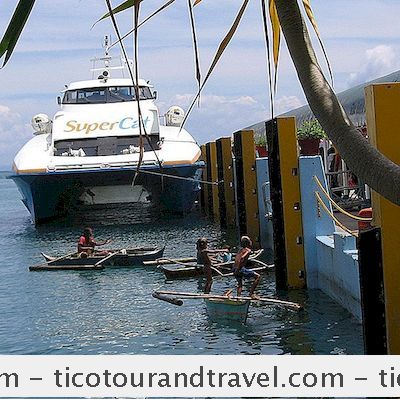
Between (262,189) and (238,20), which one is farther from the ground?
(238,20)

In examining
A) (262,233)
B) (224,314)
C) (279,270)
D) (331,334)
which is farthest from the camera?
(262,233)

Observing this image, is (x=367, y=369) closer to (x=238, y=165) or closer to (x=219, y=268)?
(x=219, y=268)

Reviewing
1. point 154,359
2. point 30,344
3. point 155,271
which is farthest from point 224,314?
point 154,359

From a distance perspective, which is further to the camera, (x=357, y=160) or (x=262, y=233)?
(x=262, y=233)

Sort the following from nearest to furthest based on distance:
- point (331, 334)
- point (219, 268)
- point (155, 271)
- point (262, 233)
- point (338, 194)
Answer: point (331, 334) < point (219, 268) < point (155, 271) < point (262, 233) < point (338, 194)

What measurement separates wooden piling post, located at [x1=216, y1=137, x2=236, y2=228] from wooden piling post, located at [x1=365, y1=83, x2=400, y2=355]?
49.4 ft

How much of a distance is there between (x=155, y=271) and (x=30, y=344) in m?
5.37

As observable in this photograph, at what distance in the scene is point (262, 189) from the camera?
15.8m

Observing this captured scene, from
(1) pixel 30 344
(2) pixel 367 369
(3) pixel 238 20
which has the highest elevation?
(3) pixel 238 20

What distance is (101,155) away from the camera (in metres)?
24.5

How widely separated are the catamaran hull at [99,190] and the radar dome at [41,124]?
2612 mm

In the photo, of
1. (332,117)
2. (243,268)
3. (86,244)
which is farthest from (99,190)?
(332,117)

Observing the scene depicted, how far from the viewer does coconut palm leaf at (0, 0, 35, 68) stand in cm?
214

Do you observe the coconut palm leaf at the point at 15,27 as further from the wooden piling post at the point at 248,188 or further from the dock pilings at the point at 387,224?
the wooden piling post at the point at 248,188
